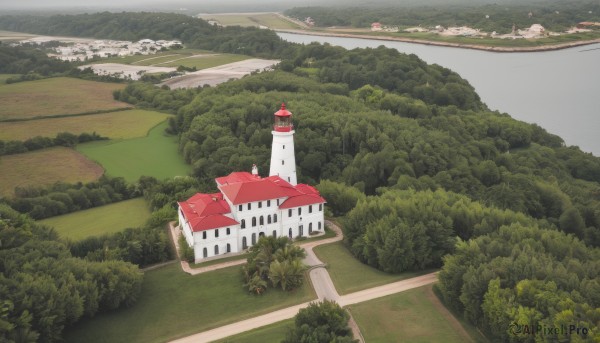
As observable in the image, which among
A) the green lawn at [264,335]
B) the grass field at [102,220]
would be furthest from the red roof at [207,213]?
the green lawn at [264,335]

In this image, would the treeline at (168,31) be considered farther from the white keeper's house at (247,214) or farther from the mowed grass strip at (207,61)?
the white keeper's house at (247,214)

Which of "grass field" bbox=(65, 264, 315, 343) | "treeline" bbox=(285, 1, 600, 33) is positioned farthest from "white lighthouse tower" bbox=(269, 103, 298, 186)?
"treeline" bbox=(285, 1, 600, 33)

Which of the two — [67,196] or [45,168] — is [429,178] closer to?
[67,196]

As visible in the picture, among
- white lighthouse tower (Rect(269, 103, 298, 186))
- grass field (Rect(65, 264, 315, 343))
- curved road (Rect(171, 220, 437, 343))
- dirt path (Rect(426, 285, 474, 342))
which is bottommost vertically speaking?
grass field (Rect(65, 264, 315, 343))

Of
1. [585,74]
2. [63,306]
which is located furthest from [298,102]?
[585,74]

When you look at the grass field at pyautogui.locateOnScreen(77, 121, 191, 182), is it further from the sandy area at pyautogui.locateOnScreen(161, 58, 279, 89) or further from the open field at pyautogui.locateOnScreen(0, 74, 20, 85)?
the open field at pyautogui.locateOnScreen(0, 74, 20, 85)
